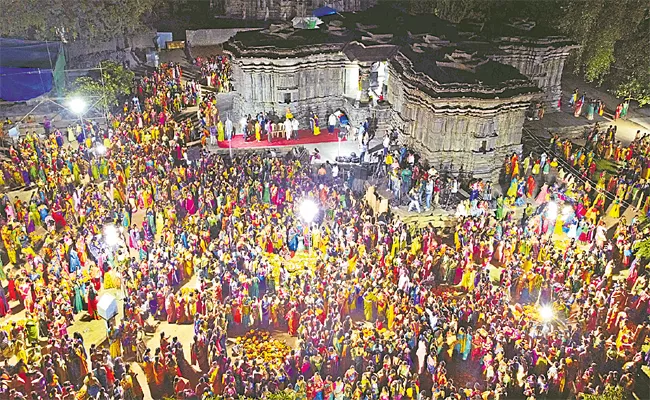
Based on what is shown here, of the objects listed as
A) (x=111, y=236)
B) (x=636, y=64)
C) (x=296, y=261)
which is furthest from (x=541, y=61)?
(x=111, y=236)

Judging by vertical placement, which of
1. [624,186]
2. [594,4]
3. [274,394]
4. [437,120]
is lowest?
[274,394]

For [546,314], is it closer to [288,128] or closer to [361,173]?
[361,173]

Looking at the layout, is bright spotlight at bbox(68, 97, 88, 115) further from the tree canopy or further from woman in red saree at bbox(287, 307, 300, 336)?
the tree canopy

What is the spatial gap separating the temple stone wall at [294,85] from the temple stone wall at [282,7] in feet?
44.1

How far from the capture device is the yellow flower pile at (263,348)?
12602 mm

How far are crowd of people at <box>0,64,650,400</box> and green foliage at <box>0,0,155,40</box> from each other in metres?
11.7

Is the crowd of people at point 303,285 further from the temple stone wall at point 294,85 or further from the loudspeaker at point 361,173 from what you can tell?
the temple stone wall at point 294,85

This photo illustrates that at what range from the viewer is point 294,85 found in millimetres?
23406

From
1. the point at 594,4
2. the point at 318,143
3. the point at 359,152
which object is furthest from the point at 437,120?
the point at 594,4

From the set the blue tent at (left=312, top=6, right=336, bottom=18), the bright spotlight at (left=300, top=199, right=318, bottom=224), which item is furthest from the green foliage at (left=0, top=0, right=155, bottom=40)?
the bright spotlight at (left=300, top=199, right=318, bottom=224)

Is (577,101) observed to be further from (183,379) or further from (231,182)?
(183,379)

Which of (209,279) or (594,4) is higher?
(594,4)

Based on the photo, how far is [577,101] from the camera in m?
26.0

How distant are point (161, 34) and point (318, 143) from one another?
16947 mm
